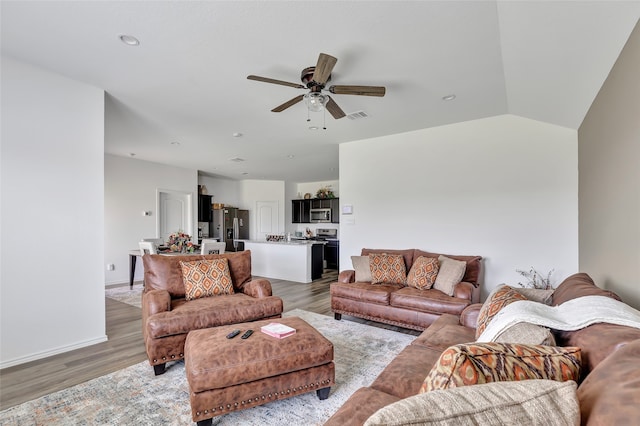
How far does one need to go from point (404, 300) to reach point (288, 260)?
3.51 meters

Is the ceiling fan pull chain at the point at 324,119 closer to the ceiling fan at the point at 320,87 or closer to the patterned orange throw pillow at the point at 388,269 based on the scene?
the ceiling fan at the point at 320,87

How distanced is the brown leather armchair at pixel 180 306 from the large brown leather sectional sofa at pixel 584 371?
5.08 feet

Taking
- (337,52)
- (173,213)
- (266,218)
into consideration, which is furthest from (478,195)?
(266,218)

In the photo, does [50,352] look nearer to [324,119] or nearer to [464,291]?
[324,119]

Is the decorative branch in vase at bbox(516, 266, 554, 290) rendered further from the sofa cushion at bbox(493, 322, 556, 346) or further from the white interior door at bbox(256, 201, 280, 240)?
the white interior door at bbox(256, 201, 280, 240)

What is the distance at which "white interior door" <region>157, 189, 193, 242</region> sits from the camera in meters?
6.93

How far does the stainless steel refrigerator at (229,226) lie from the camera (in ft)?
27.6

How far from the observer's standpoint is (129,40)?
229 cm

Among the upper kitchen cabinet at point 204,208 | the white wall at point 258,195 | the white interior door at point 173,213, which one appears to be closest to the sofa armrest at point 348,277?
the white interior door at point 173,213

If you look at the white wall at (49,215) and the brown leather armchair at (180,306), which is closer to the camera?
the brown leather armchair at (180,306)

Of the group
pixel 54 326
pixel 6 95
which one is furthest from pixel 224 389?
pixel 6 95

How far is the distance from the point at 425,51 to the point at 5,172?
12.3 feet

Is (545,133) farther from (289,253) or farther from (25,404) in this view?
(25,404)

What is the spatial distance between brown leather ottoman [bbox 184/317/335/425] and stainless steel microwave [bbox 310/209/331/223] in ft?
23.0
